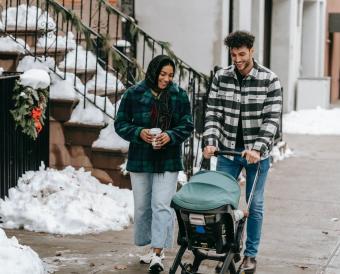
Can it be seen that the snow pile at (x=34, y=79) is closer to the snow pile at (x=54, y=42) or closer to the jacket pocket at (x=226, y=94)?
the snow pile at (x=54, y=42)

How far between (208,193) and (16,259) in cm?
155

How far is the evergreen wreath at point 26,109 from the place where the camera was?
305 inches

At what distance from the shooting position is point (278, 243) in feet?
23.4

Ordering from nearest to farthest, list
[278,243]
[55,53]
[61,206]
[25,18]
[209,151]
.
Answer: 1. [209,151]
2. [278,243]
3. [61,206]
4. [55,53]
5. [25,18]

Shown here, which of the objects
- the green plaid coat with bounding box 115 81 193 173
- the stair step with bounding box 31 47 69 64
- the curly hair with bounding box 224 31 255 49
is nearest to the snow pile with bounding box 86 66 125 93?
the stair step with bounding box 31 47 69 64

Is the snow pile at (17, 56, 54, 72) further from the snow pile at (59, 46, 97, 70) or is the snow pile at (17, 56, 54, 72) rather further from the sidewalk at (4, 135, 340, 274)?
the sidewalk at (4, 135, 340, 274)

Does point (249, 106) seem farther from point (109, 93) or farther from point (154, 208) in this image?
point (109, 93)

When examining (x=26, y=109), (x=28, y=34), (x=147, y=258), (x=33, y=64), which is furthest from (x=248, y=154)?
(x=28, y=34)

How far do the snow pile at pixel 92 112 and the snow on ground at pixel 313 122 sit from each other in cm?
812

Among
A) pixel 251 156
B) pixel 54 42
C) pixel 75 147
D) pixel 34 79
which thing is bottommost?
pixel 75 147

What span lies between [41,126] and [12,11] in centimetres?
234

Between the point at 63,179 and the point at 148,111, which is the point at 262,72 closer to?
the point at 148,111

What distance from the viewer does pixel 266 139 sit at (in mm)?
5668

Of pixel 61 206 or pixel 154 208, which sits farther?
pixel 61 206
